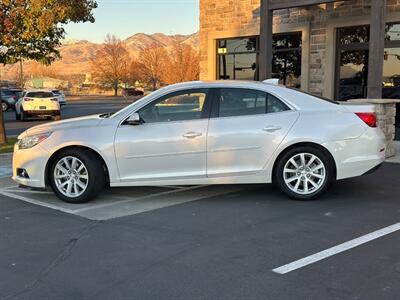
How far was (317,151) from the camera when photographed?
6.59m

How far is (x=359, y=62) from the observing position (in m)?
13.2

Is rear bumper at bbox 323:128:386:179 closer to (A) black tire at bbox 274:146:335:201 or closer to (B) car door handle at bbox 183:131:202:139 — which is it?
(A) black tire at bbox 274:146:335:201

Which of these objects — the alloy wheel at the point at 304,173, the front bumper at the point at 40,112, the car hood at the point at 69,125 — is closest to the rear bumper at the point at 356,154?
the alloy wheel at the point at 304,173

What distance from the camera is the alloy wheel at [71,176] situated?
675 cm

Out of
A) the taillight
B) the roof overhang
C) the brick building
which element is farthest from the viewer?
the brick building

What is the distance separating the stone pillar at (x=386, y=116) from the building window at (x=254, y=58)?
15.2 ft

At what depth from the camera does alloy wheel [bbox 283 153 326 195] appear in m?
6.60

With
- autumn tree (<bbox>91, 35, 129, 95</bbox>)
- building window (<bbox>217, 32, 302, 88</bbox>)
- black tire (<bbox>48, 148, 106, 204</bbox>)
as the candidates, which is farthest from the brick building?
autumn tree (<bbox>91, 35, 129, 95</bbox>)

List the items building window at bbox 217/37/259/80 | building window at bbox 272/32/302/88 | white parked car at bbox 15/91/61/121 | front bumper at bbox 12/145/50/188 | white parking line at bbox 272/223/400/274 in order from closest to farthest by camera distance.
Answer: white parking line at bbox 272/223/400/274
front bumper at bbox 12/145/50/188
building window at bbox 272/32/302/88
building window at bbox 217/37/259/80
white parked car at bbox 15/91/61/121

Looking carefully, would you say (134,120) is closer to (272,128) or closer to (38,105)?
(272,128)

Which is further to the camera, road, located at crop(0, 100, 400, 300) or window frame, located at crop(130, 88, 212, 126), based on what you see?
window frame, located at crop(130, 88, 212, 126)

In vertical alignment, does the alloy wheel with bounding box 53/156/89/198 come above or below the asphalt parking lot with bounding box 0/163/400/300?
above

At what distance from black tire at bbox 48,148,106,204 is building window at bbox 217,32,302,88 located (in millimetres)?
8941

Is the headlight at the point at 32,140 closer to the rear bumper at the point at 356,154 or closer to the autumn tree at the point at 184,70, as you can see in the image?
the rear bumper at the point at 356,154
